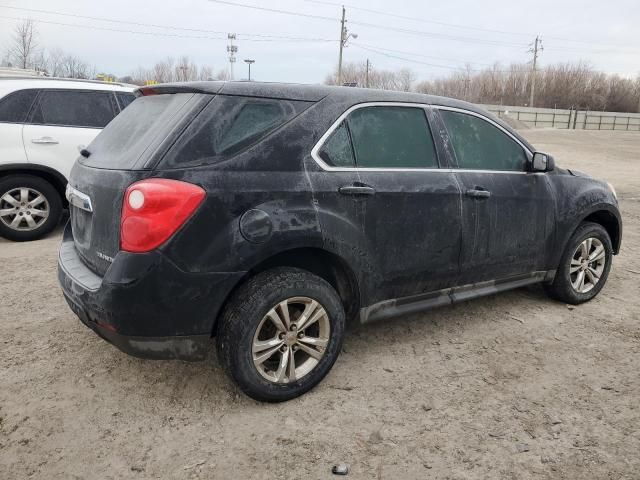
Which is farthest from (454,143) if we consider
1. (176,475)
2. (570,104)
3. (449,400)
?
(570,104)

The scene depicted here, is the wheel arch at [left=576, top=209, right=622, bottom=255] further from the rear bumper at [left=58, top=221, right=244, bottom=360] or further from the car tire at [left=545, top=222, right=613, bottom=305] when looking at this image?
the rear bumper at [left=58, top=221, right=244, bottom=360]

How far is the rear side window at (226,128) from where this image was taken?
2.60 metres

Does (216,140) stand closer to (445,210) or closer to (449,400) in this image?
(445,210)

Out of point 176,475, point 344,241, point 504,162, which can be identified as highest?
point 504,162

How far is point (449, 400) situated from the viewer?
3.00 m

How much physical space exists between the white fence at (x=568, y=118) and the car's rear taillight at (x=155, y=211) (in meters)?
56.6

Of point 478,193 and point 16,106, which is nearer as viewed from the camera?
point 478,193

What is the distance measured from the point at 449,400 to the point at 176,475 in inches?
59.6

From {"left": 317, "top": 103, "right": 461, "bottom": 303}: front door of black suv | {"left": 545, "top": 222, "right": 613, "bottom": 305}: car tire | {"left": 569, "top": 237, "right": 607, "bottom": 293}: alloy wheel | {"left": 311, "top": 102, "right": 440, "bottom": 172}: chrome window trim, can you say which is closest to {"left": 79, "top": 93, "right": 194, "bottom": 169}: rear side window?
{"left": 311, "top": 102, "right": 440, "bottom": 172}: chrome window trim

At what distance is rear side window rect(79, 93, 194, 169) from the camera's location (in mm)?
2705

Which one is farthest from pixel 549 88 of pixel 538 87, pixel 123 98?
pixel 123 98

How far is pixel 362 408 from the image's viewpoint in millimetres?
2910

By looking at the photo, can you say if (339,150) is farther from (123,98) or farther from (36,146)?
(123,98)

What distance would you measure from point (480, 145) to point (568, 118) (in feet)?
217
